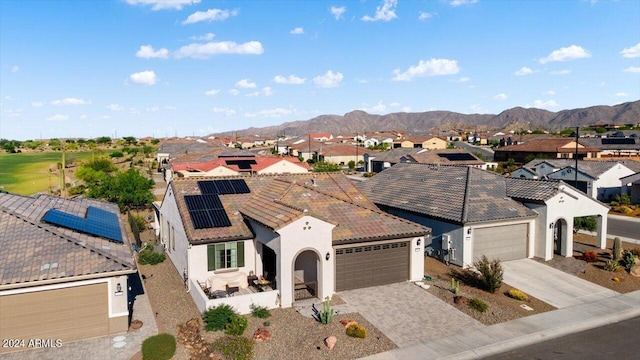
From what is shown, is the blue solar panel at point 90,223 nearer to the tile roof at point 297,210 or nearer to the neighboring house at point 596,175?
the tile roof at point 297,210

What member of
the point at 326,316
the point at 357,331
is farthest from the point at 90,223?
the point at 357,331

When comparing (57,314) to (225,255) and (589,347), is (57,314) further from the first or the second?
(589,347)

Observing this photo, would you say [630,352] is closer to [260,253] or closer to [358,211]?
[358,211]

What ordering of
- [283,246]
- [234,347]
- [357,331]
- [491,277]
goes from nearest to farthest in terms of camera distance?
[234,347], [357,331], [283,246], [491,277]

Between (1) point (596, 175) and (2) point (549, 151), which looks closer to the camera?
(1) point (596, 175)

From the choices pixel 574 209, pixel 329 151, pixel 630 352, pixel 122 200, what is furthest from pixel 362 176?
pixel 630 352

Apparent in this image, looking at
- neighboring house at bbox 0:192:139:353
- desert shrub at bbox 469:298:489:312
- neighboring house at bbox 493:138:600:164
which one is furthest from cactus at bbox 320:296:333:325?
neighboring house at bbox 493:138:600:164

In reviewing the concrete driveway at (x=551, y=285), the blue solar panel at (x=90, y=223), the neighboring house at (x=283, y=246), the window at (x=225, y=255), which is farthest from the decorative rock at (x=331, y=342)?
the blue solar panel at (x=90, y=223)
